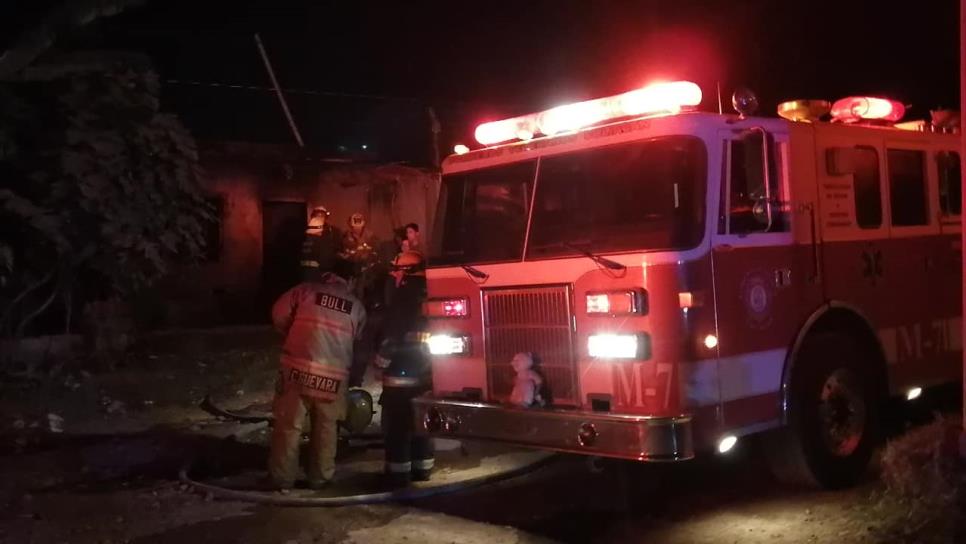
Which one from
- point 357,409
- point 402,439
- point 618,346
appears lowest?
point 402,439

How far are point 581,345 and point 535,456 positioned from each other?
2.40 metres

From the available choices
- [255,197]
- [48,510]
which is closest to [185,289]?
[255,197]

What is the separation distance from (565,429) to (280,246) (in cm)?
1128

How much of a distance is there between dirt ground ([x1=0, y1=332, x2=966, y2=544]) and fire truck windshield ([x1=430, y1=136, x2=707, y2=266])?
5.58ft

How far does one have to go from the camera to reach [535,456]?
7.80m

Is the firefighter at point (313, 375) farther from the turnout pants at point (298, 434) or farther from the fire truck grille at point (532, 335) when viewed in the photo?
the fire truck grille at point (532, 335)

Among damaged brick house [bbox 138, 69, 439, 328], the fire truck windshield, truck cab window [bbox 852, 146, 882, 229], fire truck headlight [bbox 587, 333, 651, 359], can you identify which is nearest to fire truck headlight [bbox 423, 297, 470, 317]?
the fire truck windshield

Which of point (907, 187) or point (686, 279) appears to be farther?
point (907, 187)

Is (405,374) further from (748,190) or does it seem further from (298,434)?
(748,190)

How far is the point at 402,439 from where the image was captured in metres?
7.07

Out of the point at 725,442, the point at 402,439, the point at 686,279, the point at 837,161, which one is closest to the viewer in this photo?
the point at 686,279

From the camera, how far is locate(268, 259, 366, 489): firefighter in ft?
22.3

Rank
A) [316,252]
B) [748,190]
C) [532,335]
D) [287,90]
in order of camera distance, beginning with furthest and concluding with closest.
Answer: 1. [287,90]
2. [316,252]
3. [532,335]
4. [748,190]

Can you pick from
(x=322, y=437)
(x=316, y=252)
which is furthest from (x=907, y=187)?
(x=322, y=437)
